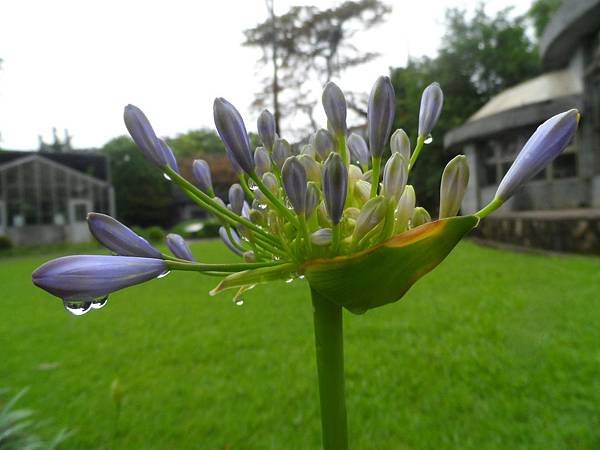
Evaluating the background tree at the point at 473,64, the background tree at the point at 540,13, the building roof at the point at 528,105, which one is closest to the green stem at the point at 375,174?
the building roof at the point at 528,105

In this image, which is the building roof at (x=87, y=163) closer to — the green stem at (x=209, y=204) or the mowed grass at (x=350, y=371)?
the mowed grass at (x=350, y=371)

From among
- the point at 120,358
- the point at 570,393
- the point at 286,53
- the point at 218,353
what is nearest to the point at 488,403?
the point at 570,393

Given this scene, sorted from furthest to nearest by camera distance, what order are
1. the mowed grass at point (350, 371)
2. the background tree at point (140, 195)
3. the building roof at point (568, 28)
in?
the background tree at point (140, 195)
the building roof at point (568, 28)
the mowed grass at point (350, 371)

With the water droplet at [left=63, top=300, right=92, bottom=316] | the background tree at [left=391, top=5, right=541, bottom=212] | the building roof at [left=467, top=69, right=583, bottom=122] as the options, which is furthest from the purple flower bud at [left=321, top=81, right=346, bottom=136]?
the background tree at [left=391, top=5, right=541, bottom=212]

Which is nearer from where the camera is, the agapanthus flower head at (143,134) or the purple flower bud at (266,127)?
the agapanthus flower head at (143,134)

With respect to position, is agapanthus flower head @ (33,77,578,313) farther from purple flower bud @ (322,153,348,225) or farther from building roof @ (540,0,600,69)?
building roof @ (540,0,600,69)

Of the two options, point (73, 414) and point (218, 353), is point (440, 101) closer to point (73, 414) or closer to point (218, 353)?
point (73, 414)
